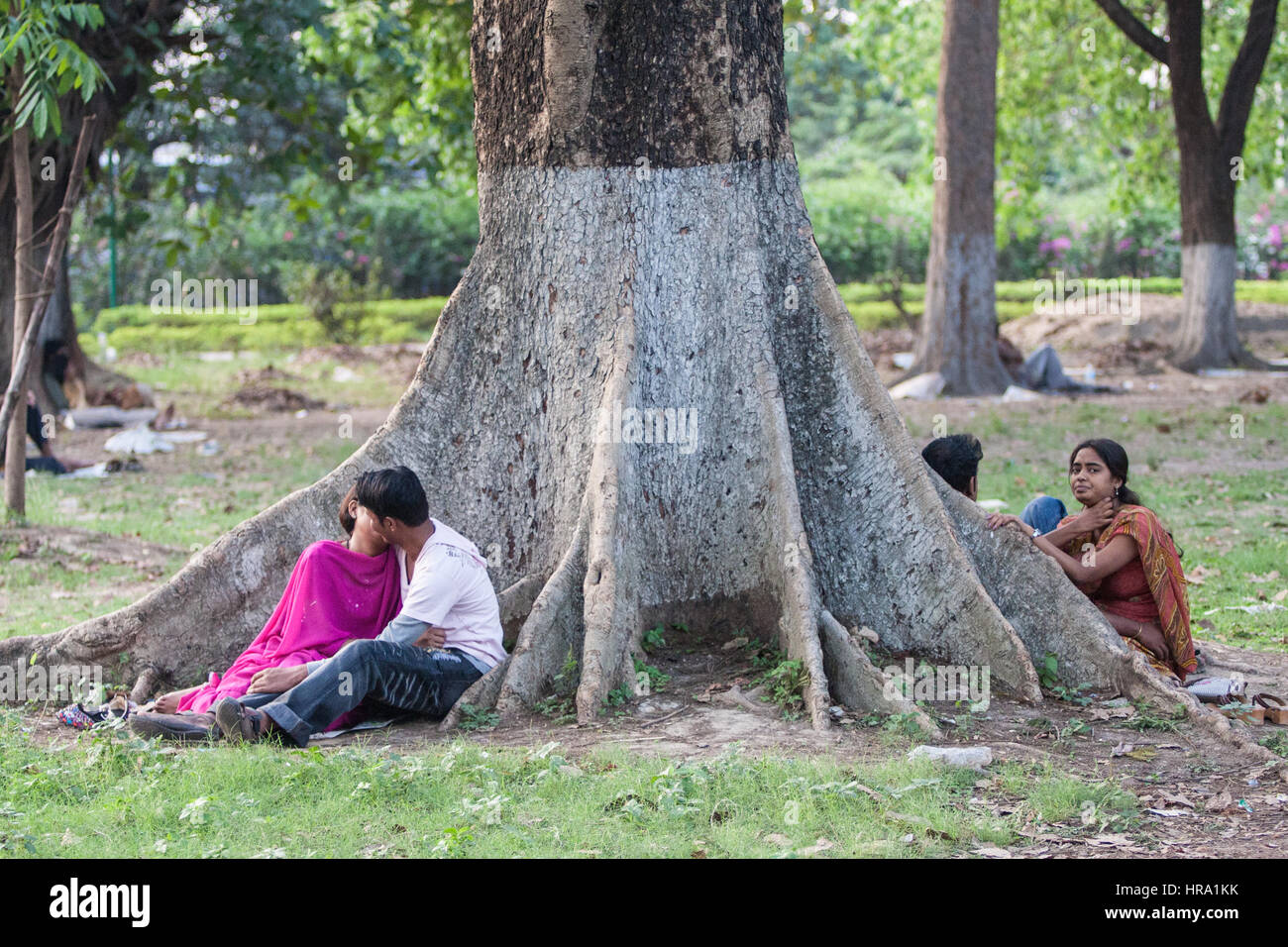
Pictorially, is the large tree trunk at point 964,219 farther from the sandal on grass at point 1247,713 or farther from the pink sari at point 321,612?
the pink sari at point 321,612

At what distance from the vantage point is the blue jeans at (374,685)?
5.03 meters

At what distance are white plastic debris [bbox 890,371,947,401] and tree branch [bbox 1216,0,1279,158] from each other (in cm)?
597

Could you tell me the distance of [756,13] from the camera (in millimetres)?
6105

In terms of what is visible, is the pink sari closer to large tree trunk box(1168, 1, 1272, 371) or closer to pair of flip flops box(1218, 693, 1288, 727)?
pair of flip flops box(1218, 693, 1288, 727)

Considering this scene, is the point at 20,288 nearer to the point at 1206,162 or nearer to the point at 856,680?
the point at 856,680

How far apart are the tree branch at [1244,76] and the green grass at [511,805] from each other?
15956 mm

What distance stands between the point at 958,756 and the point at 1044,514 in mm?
2317

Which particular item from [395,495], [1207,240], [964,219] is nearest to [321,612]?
[395,495]

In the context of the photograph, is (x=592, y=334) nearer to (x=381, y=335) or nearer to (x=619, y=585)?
(x=619, y=585)

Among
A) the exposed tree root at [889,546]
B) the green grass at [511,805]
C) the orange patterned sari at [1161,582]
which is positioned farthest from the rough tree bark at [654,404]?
the green grass at [511,805]

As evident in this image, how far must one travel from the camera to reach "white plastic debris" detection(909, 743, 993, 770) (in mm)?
4545

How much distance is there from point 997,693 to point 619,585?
5.16ft

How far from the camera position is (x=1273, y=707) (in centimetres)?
531
